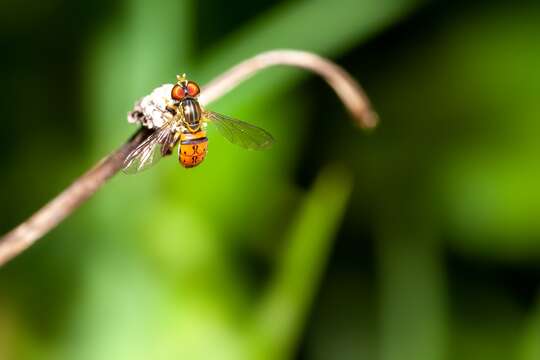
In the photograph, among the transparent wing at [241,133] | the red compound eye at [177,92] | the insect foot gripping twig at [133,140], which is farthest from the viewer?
the transparent wing at [241,133]

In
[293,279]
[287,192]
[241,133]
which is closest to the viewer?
[241,133]

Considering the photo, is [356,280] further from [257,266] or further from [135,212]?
[135,212]

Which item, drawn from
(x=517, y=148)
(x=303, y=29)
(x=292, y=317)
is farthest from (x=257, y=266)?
(x=517, y=148)

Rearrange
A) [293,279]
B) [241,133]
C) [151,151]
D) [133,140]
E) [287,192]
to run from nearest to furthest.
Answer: [133,140] → [151,151] → [241,133] → [293,279] → [287,192]

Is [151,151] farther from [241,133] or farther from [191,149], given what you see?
[241,133]

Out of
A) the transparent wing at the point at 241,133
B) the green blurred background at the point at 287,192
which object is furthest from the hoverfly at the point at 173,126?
the green blurred background at the point at 287,192

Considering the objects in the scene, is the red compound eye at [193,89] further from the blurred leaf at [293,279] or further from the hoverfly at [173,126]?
the blurred leaf at [293,279]

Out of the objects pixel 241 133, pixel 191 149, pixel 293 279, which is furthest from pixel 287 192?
pixel 191 149
